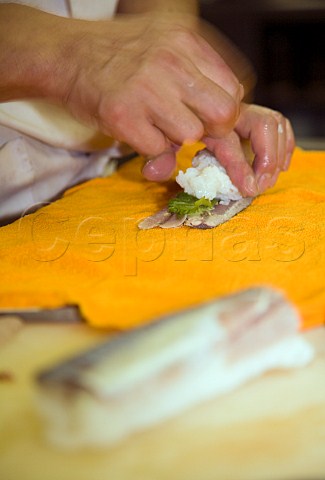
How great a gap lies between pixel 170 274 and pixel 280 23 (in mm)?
3272

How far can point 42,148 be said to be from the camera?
1.40 m

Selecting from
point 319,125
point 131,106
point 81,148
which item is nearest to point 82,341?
point 131,106

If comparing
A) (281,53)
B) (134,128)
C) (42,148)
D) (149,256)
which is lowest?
(281,53)

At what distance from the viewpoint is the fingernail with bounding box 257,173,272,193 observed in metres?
1.20

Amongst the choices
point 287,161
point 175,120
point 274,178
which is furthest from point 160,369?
point 287,161

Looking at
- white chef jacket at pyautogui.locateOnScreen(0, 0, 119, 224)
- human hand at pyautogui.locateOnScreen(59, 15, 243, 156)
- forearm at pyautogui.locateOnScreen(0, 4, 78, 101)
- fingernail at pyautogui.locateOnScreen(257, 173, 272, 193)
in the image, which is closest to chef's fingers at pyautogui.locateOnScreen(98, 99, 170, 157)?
human hand at pyautogui.locateOnScreen(59, 15, 243, 156)

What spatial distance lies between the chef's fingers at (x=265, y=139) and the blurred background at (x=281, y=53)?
99.3 inches

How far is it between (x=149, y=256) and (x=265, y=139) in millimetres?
509

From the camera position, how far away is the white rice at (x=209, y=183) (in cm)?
108

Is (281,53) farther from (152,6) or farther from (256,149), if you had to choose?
(256,149)

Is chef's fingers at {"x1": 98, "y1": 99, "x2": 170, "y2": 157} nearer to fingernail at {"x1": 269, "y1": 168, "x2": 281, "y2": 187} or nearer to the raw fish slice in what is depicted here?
fingernail at {"x1": 269, "y1": 168, "x2": 281, "y2": 187}

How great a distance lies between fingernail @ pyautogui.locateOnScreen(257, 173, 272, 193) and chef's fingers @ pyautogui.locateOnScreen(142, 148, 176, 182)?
17 centimetres

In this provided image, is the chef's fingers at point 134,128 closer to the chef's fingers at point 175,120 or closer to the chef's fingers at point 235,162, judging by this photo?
the chef's fingers at point 175,120

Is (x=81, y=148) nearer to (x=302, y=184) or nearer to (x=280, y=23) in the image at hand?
(x=302, y=184)
